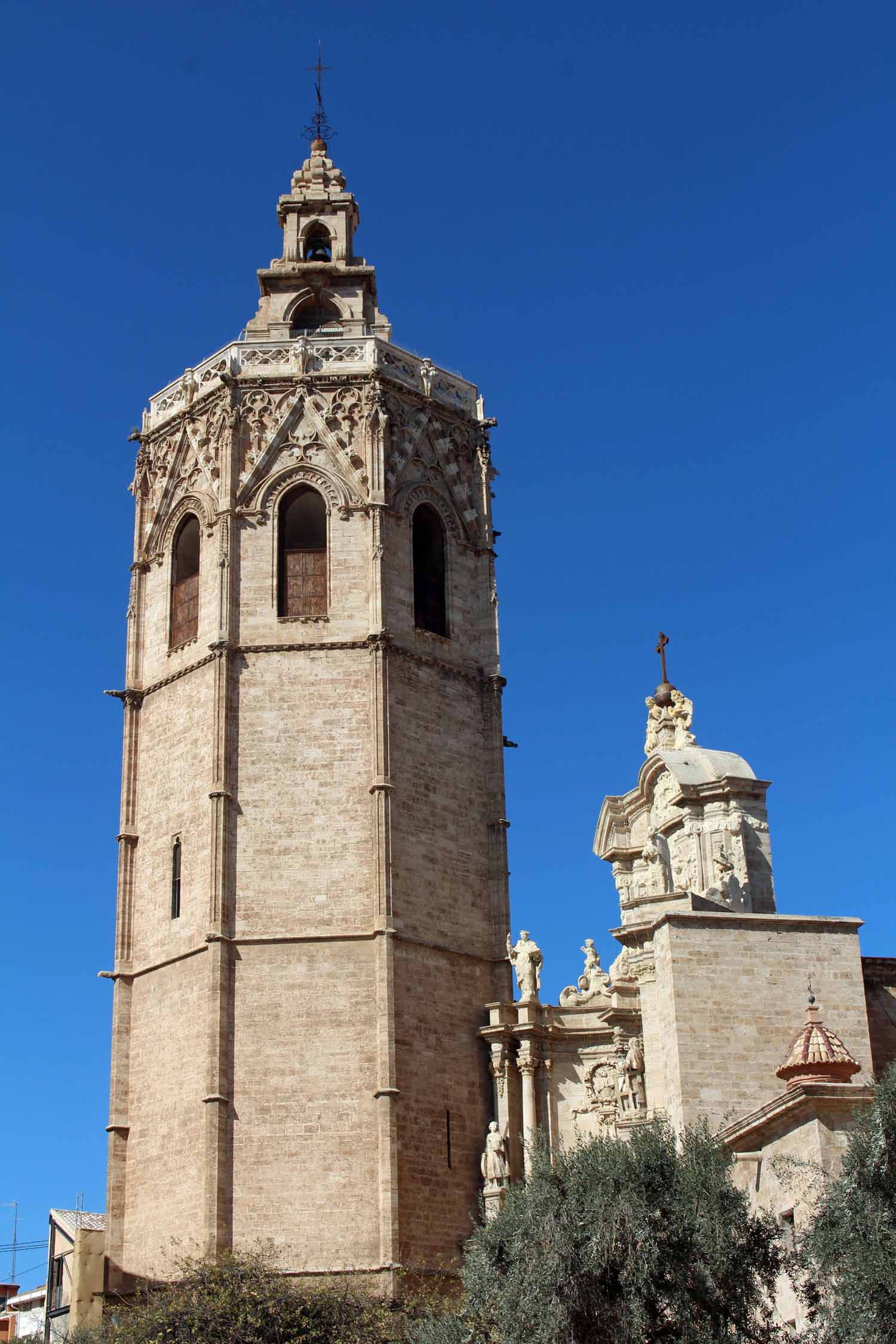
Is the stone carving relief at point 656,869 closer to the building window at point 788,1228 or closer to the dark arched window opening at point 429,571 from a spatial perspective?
the dark arched window opening at point 429,571

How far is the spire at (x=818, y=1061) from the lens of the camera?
2066 centimetres

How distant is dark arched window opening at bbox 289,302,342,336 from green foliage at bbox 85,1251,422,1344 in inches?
687

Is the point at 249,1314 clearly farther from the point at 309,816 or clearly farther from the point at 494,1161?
the point at 309,816

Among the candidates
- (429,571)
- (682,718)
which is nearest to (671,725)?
(682,718)

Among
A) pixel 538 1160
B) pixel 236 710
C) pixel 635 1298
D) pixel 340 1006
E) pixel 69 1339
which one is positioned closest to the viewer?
pixel 635 1298

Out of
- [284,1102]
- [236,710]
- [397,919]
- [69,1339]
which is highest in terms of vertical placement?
[236,710]

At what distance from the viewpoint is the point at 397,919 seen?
96.9 ft

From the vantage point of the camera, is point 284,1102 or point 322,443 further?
point 322,443

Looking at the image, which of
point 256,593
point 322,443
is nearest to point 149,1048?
point 256,593

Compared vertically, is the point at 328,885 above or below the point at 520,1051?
above

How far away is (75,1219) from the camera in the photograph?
3931 centimetres

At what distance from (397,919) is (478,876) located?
2364 mm

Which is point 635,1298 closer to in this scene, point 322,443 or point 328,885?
point 328,885

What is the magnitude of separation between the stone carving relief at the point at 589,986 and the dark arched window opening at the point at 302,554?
23.5 ft
